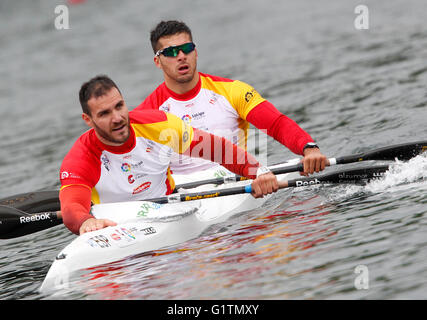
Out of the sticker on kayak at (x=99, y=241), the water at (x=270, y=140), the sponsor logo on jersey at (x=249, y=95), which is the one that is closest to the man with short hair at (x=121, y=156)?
the sticker on kayak at (x=99, y=241)

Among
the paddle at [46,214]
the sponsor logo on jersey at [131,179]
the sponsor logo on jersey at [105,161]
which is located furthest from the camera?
the paddle at [46,214]

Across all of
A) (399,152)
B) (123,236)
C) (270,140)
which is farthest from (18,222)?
(270,140)

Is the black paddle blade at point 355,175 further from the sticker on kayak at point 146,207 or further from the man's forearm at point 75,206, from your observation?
the man's forearm at point 75,206

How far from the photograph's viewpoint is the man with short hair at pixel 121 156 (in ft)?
25.6

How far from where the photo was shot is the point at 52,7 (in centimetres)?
4112

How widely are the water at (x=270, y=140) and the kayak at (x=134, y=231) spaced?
0.42 ft

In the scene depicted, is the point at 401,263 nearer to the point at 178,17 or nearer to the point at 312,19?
the point at 312,19

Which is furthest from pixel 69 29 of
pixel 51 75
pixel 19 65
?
pixel 51 75

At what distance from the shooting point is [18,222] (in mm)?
9258

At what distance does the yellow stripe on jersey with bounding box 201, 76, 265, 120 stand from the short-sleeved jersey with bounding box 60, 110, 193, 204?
146 cm

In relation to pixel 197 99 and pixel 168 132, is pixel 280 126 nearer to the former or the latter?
pixel 197 99

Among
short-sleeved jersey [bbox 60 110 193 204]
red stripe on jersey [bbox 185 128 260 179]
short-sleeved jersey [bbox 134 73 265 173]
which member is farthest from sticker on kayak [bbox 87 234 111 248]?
short-sleeved jersey [bbox 134 73 265 173]

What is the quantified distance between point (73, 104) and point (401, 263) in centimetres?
1909

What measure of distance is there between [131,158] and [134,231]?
2.99 ft
